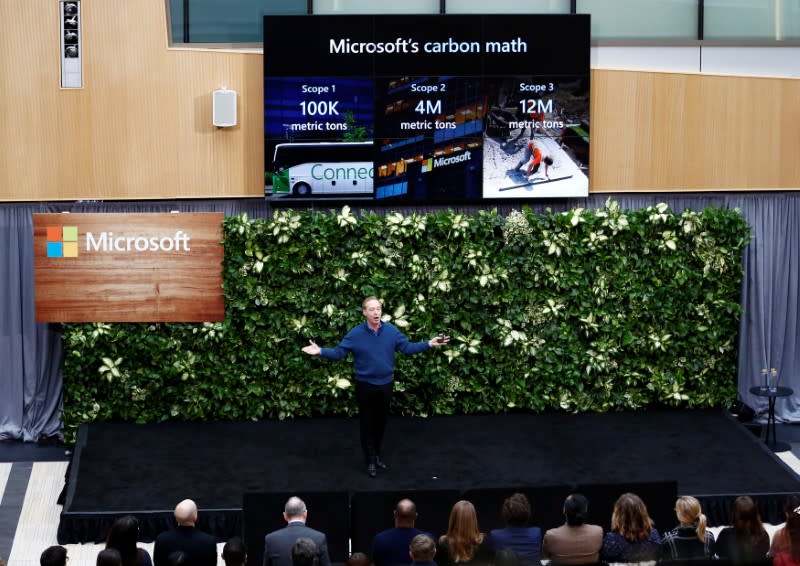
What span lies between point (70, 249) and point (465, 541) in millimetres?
6089

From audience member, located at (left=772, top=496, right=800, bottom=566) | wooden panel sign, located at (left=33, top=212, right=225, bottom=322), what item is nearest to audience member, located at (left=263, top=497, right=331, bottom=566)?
audience member, located at (left=772, top=496, right=800, bottom=566)

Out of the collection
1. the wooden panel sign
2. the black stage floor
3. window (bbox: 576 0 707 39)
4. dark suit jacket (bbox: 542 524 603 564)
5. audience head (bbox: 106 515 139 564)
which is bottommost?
the black stage floor

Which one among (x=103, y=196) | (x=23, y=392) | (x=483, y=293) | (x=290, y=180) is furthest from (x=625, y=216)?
(x=23, y=392)

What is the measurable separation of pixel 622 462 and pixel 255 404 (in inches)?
139

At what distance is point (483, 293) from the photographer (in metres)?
11.2

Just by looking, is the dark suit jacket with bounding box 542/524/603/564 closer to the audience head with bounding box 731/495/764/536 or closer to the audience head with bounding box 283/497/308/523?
the audience head with bounding box 731/495/764/536

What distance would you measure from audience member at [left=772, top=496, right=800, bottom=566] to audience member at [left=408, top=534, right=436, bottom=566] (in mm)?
1717

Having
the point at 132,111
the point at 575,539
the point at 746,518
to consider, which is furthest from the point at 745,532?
the point at 132,111

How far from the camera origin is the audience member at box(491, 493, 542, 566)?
6.46 m

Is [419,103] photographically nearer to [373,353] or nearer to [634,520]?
[373,353]

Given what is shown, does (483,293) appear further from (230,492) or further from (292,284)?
(230,492)

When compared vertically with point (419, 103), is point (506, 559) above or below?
below

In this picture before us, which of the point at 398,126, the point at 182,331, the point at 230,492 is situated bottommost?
the point at 230,492

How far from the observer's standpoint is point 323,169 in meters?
11.3
